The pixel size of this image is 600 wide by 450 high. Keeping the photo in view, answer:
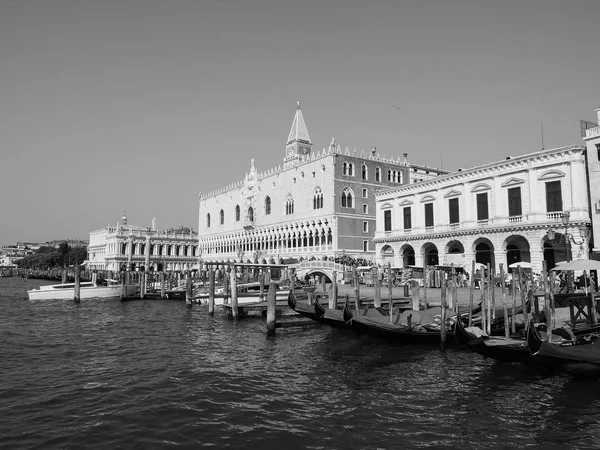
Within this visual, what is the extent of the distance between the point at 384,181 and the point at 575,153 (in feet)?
63.5

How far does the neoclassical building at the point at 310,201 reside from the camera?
127 feet

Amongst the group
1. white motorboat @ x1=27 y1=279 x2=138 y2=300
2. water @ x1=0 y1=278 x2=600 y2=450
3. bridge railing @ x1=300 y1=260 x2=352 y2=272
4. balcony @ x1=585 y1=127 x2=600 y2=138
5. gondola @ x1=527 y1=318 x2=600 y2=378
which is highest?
balcony @ x1=585 y1=127 x2=600 y2=138

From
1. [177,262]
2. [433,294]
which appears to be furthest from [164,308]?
[177,262]

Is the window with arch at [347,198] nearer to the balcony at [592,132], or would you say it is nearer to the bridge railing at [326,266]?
the bridge railing at [326,266]

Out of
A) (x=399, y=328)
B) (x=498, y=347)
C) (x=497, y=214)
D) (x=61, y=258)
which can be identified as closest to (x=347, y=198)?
(x=497, y=214)

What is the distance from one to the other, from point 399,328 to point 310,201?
27.7 meters

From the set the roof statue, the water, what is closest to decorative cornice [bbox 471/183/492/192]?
the water

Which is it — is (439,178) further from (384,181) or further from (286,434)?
(286,434)

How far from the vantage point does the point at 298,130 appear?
51031 mm

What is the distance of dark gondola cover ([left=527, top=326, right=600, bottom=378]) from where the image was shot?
9828 mm

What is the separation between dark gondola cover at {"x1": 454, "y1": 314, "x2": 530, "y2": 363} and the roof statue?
40.9m

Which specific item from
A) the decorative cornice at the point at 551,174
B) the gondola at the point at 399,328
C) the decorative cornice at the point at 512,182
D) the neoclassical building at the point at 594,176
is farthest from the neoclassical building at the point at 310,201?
the gondola at the point at 399,328

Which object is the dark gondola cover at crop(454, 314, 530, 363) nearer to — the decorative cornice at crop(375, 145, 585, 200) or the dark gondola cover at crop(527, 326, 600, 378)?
the dark gondola cover at crop(527, 326, 600, 378)

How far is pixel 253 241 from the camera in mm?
51094
